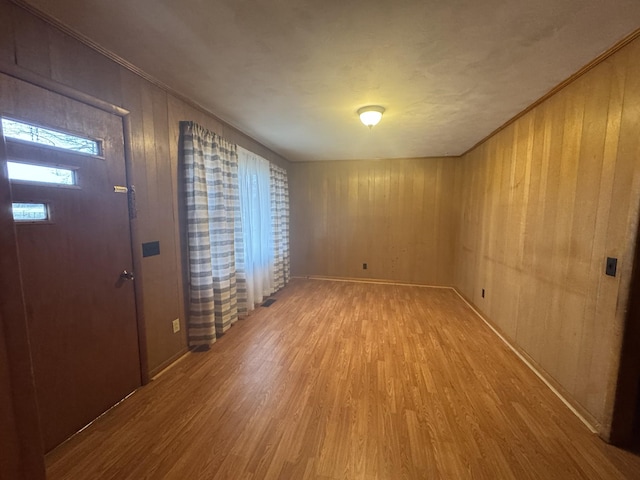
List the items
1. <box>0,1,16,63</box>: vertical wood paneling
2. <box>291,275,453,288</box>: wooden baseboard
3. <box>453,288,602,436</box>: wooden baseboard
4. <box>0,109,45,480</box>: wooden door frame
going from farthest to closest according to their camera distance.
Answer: <box>291,275,453,288</box>: wooden baseboard → <box>453,288,602,436</box>: wooden baseboard → <box>0,1,16,63</box>: vertical wood paneling → <box>0,109,45,480</box>: wooden door frame

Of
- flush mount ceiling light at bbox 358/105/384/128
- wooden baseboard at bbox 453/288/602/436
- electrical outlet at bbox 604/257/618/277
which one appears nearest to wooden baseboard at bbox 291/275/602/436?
wooden baseboard at bbox 453/288/602/436

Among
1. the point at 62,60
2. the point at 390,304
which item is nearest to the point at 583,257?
the point at 390,304

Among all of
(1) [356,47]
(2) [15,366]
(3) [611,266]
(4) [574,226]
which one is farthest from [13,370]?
(4) [574,226]

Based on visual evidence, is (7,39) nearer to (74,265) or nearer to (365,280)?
(74,265)

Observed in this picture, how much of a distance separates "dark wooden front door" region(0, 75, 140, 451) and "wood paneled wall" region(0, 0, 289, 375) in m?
0.13

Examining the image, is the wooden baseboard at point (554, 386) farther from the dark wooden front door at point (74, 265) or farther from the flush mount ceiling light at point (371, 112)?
the dark wooden front door at point (74, 265)

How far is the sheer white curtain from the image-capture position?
3311 mm

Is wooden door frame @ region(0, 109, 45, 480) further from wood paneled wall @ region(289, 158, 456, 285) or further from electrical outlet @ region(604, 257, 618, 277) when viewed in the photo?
wood paneled wall @ region(289, 158, 456, 285)

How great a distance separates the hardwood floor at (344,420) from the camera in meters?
1.34

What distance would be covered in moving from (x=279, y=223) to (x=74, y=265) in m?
2.98

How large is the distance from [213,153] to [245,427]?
2.45 m

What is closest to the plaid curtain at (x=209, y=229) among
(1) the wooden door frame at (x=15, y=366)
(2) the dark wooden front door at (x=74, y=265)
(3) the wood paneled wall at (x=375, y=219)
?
(2) the dark wooden front door at (x=74, y=265)

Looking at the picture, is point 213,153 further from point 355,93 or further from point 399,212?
point 399,212

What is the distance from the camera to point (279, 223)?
14.3ft
